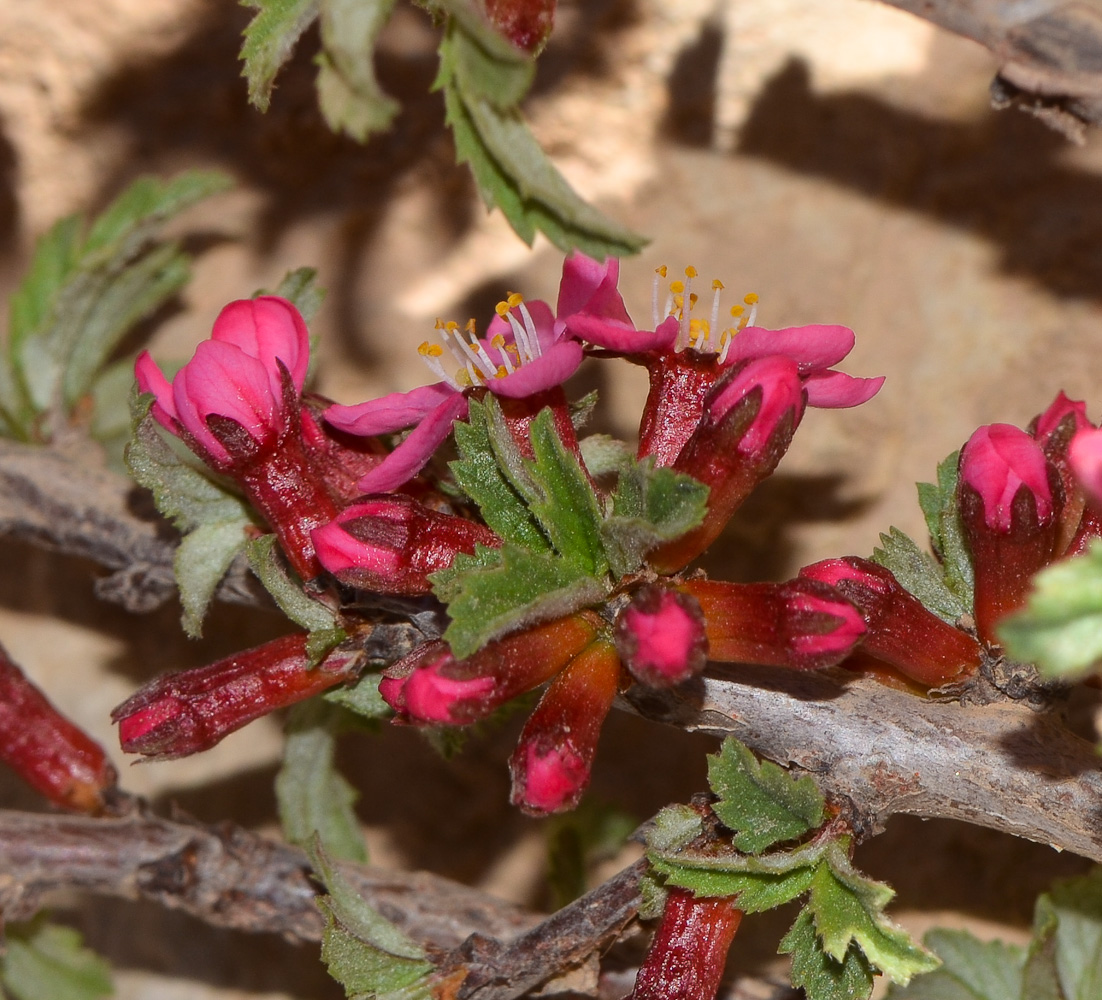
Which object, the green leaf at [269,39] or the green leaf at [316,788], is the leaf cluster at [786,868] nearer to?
the green leaf at [316,788]

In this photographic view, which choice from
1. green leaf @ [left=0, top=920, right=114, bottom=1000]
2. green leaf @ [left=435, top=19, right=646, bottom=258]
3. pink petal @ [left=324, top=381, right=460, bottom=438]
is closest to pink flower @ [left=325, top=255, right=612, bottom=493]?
pink petal @ [left=324, top=381, right=460, bottom=438]

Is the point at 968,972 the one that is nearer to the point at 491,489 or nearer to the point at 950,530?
the point at 950,530

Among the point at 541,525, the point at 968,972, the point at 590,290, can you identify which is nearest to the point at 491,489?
the point at 541,525

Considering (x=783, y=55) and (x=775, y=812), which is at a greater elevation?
(x=783, y=55)

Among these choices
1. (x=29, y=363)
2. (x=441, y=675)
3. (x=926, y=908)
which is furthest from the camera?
(x=29, y=363)

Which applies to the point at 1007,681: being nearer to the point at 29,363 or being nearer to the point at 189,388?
the point at 189,388

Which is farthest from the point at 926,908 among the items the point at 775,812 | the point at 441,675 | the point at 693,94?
the point at 693,94

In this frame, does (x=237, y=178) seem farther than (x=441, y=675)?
Yes
